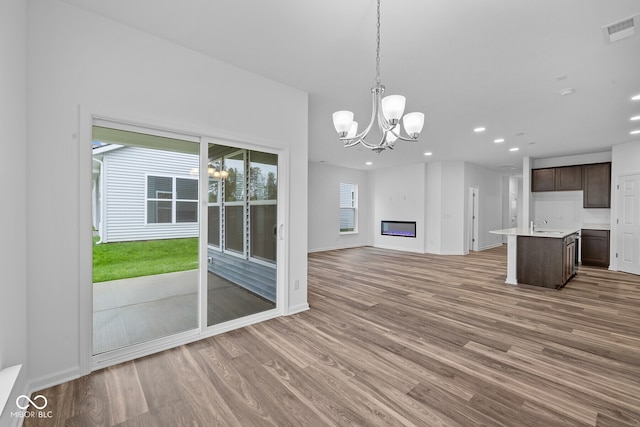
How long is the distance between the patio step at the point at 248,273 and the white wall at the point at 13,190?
1.46 m

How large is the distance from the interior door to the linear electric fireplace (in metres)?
4.46

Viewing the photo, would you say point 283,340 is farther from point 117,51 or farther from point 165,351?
point 117,51

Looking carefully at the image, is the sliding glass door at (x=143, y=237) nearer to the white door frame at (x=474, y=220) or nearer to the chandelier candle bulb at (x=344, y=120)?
the chandelier candle bulb at (x=344, y=120)

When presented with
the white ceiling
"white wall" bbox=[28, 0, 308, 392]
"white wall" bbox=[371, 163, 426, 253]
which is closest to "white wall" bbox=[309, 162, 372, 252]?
"white wall" bbox=[371, 163, 426, 253]

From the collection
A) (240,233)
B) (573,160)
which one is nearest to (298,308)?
(240,233)

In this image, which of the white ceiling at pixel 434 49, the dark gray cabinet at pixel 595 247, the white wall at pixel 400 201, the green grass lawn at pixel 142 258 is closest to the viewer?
the white ceiling at pixel 434 49

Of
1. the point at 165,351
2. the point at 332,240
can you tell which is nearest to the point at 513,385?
the point at 165,351

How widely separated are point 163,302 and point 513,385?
3.16 metres

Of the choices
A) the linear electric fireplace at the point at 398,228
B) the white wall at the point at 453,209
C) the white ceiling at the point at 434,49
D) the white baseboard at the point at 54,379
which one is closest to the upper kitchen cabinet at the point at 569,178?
the white wall at the point at 453,209

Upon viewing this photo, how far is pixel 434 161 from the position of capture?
8.30 metres

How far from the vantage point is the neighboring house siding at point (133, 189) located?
2.45 m

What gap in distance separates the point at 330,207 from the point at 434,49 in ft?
21.2

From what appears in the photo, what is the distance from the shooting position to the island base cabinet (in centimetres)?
464

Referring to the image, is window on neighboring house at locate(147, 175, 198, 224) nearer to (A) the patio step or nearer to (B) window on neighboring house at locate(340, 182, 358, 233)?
(A) the patio step
